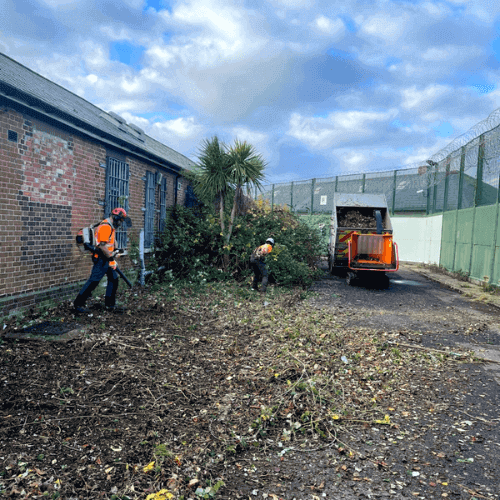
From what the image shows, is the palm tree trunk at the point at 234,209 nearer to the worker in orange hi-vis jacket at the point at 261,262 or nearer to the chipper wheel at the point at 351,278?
the worker in orange hi-vis jacket at the point at 261,262

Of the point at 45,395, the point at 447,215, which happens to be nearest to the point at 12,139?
the point at 45,395

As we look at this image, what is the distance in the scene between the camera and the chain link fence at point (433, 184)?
12.8m

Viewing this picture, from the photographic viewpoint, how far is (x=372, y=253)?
41.0 feet

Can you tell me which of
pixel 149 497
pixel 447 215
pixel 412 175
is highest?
pixel 412 175

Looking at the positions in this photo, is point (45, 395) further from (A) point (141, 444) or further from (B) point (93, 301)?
(B) point (93, 301)

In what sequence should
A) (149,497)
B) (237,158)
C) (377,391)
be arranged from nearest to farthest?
(149,497) < (377,391) < (237,158)

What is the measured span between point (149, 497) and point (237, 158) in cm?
993

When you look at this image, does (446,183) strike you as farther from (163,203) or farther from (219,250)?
(163,203)

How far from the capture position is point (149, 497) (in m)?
2.67

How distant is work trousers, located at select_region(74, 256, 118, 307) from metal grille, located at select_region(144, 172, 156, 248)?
168 inches

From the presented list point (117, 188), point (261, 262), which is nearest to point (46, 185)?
point (117, 188)

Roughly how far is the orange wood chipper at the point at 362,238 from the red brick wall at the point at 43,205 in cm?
738

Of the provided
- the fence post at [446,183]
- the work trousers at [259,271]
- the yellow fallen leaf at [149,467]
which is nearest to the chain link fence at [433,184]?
the fence post at [446,183]

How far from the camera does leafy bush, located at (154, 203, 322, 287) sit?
11672 mm
